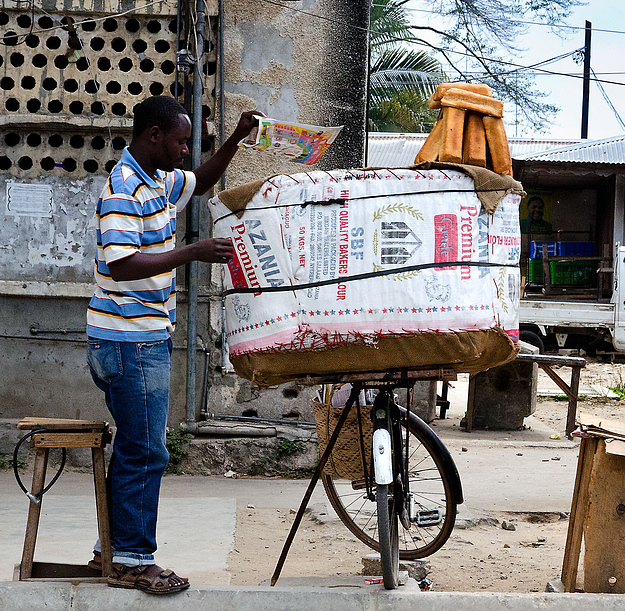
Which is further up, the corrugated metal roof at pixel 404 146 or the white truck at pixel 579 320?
the corrugated metal roof at pixel 404 146

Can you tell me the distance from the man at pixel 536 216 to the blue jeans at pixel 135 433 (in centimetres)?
1409

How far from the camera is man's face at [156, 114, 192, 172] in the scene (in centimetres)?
288

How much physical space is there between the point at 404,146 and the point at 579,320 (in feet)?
19.6

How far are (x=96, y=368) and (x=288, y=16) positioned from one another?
384 cm

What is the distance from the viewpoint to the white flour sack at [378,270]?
9.05 ft

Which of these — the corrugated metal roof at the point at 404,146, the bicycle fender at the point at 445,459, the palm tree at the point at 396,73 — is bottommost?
the bicycle fender at the point at 445,459

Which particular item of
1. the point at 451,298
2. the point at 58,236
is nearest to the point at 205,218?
the point at 58,236

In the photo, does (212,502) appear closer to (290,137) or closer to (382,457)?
(382,457)

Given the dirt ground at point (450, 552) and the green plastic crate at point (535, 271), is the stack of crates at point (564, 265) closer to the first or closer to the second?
the green plastic crate at point (535, 271)

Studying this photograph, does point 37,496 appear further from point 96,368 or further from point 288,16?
point 288,16

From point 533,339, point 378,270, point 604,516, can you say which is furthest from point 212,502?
point 533,339

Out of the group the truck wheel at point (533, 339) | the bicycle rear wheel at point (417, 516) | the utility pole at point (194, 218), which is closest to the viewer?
the bicycle rear wheel at point (417, 516)

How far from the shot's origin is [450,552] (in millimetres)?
4180

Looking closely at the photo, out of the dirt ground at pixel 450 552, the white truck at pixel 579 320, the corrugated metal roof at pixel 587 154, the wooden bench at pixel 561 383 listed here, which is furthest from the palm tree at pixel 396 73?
the dirt ground at pixel 450 552
